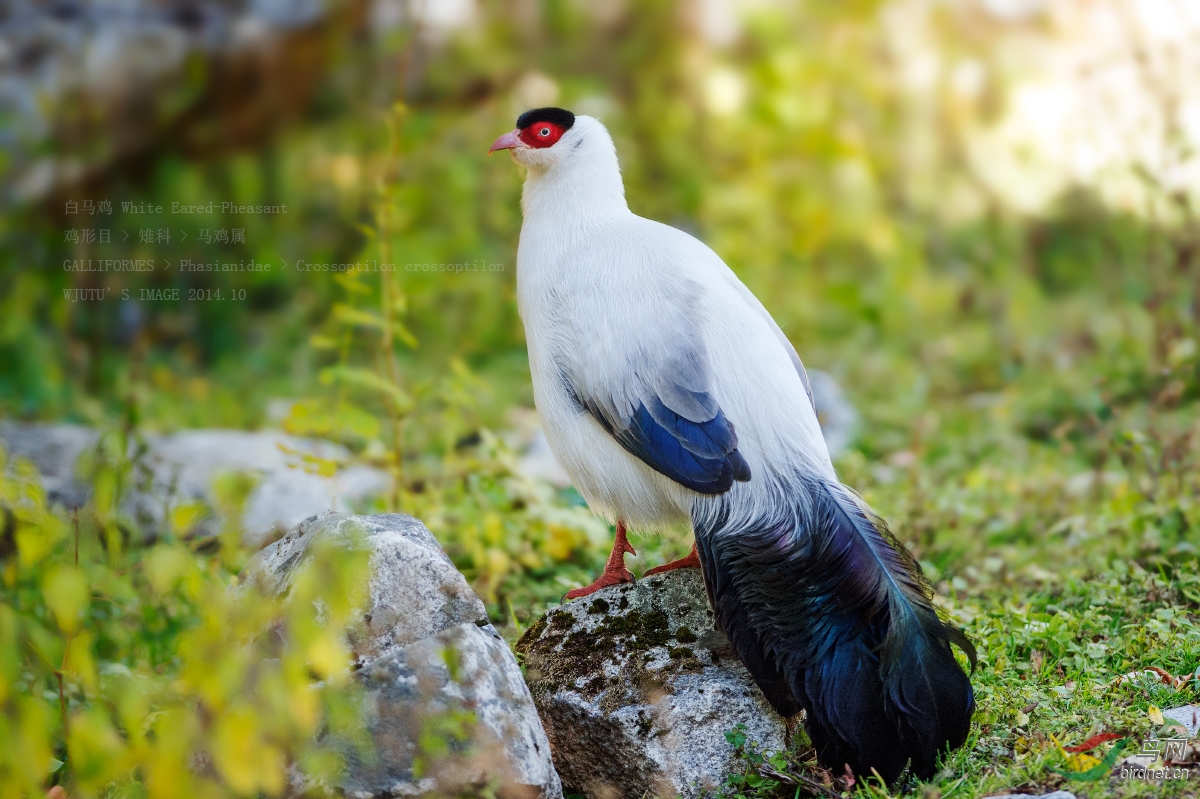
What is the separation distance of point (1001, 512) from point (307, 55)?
220 inches

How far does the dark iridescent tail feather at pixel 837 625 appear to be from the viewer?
2.49m

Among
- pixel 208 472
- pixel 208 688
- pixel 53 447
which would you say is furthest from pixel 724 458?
pixel 53 447

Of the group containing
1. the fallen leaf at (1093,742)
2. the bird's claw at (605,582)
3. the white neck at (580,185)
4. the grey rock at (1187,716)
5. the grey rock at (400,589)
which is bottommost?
the fallen leaf at (1093,742)

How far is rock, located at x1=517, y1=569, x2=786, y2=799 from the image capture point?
8.79 feet

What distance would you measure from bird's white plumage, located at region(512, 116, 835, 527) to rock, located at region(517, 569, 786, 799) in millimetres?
265

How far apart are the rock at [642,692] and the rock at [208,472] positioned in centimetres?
157

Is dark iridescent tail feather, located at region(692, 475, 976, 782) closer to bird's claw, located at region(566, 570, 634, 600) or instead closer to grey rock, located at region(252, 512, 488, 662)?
bird's claw, located at region(566, 570, 634, 600)

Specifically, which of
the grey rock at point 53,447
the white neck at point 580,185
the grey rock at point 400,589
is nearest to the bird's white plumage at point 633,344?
the white neck at point 580,185

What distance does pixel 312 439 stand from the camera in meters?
5.22

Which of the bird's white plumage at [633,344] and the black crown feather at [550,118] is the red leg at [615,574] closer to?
the bird's white plumage at [633,344]

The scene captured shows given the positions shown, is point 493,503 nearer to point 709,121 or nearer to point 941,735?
point 941,735

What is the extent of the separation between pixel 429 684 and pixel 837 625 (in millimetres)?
944

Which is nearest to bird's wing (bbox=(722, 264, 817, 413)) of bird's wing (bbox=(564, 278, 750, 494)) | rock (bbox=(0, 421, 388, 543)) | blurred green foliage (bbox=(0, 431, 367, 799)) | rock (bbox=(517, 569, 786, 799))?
bird's wing (bbox=(564, 278, 750, 494))

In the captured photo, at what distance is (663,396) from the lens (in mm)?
2846
